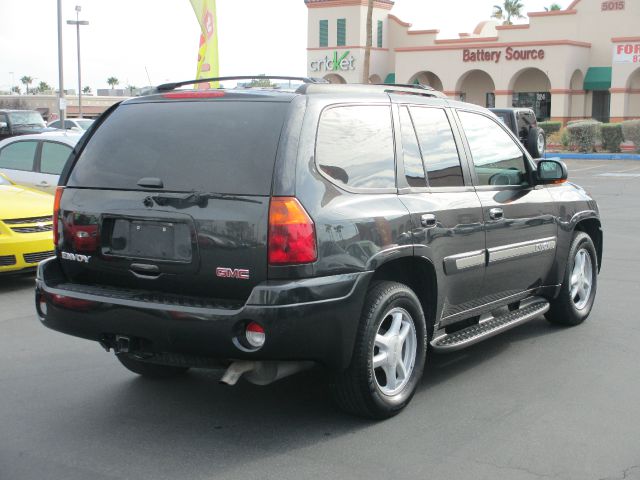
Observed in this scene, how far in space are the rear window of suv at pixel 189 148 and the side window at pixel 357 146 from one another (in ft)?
0.99

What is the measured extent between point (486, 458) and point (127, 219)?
90.1 inches

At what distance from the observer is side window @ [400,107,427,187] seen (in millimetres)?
5205

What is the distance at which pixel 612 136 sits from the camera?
3706cm

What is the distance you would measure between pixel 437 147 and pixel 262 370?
1929 mm

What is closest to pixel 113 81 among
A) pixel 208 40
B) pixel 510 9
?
pixel 510 9

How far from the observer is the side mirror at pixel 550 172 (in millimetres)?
6383

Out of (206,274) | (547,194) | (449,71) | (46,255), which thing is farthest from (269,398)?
(449,71)

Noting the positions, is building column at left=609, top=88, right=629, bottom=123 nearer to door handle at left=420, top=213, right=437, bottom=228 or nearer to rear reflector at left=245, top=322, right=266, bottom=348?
door handle at left=420, top=213, right=437, bottom=228

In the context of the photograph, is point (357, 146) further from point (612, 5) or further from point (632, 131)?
point (612, 5)

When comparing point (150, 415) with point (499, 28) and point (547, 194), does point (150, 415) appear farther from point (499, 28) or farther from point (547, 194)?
point (499, 28)

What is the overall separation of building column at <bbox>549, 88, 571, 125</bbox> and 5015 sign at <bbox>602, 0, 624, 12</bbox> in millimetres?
Answer: 4798

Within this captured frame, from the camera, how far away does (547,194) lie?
659cm

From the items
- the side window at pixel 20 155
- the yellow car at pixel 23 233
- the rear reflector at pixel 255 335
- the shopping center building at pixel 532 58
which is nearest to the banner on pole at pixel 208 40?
the side window at pixel 20 155

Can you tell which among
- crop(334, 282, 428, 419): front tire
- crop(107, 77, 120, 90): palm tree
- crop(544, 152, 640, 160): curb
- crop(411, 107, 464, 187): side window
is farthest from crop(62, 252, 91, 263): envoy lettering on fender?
crop(107, 77, 120, 90): palm tree
